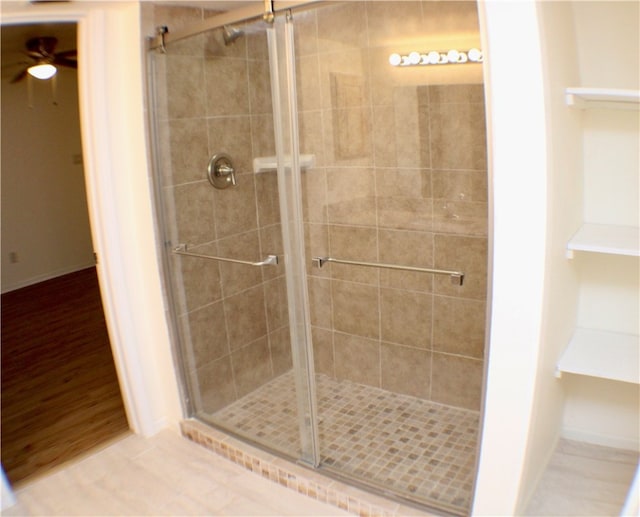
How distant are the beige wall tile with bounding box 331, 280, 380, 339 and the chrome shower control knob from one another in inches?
26.8

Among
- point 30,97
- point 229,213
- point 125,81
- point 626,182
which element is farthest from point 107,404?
point 30,97

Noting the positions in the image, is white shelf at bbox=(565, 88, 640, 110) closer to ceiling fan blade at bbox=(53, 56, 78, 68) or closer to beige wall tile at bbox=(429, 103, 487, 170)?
beige wall tile at bbox=(429, 103, 487, 170)

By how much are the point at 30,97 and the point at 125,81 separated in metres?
3.66

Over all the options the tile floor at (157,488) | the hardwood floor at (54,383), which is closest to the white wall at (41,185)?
the hardwood floor at (54,383)

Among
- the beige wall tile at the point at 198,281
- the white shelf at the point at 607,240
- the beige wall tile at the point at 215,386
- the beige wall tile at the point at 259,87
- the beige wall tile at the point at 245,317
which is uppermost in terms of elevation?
the beige wall tile at the point at 259,87

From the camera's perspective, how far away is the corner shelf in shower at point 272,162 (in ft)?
7.04

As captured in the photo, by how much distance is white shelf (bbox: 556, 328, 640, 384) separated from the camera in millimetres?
1814

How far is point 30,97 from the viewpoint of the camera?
17.2 ft

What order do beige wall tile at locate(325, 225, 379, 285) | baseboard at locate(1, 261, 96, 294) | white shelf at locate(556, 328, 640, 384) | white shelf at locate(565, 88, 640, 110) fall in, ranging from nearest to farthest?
white shelf at locate(565, 88, 640, 110), white shelf at locate(556, 328, 640, 384), beige wall tile at locate(325, 225, 379, 285), baseboard at locate(1, 261, 96, 294)

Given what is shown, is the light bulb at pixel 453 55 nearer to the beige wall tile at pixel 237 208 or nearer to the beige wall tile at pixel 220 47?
the beige wall tile at pixel 220 47

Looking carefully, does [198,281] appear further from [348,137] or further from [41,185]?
[41,185]

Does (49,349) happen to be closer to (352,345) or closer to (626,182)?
(352,345)

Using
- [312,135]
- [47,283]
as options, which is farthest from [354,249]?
[47,283]

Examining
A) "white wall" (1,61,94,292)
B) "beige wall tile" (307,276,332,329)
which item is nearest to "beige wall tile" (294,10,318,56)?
"beige wall tile" (307,276,332,329)
